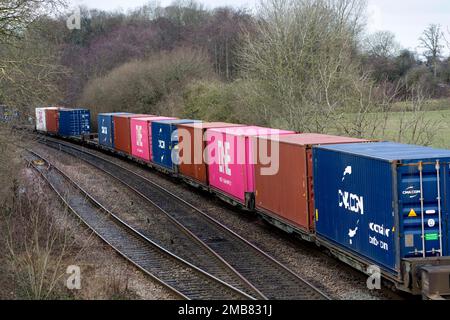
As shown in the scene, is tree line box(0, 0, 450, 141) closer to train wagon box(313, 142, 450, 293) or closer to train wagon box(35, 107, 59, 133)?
train wagon box(35, 107, 59, 133)

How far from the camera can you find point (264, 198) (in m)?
16.6

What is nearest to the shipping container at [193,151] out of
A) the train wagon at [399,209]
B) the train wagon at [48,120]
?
the train wagon at [399,209]

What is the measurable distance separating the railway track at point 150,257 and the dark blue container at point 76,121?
864 inches

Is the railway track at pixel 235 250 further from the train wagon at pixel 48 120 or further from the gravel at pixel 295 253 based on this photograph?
the train wagon at pixel 48 120

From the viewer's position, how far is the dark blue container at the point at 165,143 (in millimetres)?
25094

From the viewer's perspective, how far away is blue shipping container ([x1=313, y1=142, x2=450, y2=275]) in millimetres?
10000

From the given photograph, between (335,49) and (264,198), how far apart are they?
61.8 ft

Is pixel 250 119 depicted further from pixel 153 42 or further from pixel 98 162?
pixel 153 42

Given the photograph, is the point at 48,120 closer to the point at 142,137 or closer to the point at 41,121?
the point at 41,121

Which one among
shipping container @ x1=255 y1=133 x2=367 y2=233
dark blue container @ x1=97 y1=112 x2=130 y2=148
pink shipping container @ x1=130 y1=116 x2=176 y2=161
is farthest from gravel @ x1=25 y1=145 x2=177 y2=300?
dark blue container @ x1=97 y1=112 x2=130 y2=148

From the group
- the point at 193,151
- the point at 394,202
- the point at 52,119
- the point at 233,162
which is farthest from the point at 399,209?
the point at 52,119

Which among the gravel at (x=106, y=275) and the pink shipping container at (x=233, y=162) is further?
the pink shipping container at (x=233, y=162)

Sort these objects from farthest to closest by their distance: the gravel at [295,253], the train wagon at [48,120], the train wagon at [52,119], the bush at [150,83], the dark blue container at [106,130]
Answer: the bush at [150,83] < the train wagon at [48,120] < the train wagon at [52,119] < the dark blue container at [106,130] < the gravel at [295,253]

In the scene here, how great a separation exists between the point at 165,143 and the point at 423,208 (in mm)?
17571
